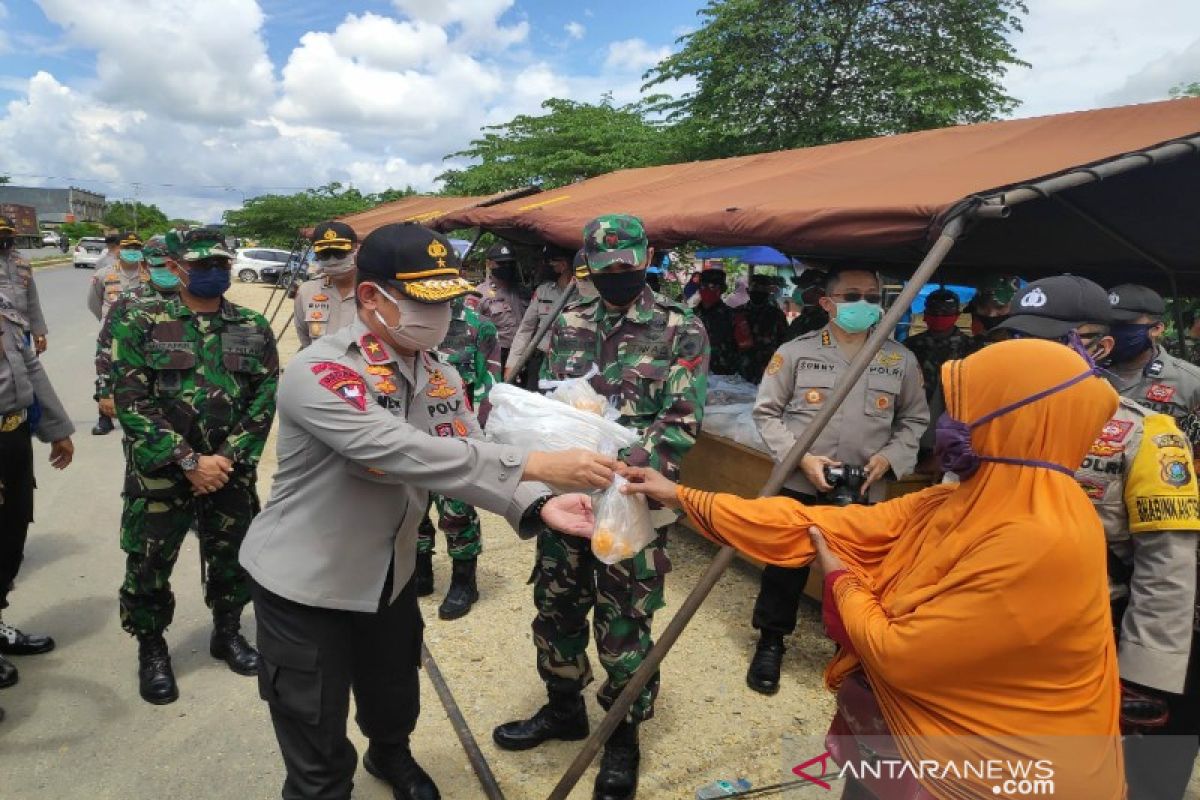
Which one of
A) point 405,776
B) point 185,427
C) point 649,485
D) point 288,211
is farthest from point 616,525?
point 288,211

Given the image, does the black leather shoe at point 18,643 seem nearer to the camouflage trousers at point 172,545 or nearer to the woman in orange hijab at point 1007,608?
the camouflage trousers at point 172,545

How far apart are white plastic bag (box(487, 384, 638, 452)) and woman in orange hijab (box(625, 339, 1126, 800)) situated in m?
0.95

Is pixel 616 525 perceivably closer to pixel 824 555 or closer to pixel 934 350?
pixel 824 555

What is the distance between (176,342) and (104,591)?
2013 millimetres

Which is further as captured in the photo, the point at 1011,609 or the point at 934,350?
the point at 934,350

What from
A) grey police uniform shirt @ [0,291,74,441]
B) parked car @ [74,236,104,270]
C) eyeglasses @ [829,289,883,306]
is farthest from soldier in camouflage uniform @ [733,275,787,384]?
parked car @ [74,236,104,270]

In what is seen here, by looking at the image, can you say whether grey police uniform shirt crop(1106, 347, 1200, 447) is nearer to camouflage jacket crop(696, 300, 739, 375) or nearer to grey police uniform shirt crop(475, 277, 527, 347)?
camouflage jacket crop(696, 300, 739, 375)

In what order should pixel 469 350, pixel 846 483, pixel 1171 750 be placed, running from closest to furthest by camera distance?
1. pixel 1171 750
2. pixel 846 483
3. pixel 469 350

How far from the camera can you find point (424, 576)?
4.30 metres

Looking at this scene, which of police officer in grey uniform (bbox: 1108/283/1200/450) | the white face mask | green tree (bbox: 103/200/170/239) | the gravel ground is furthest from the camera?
green tree (bbox: 103/200/170/239)

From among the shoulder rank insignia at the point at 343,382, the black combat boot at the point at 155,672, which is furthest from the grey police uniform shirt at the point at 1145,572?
the black combat boot at the point at 155,672

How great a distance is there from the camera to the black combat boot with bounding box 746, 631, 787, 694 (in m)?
3.46

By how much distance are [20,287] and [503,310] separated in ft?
13.3

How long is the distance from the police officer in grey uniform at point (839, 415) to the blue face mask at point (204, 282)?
2.64m
